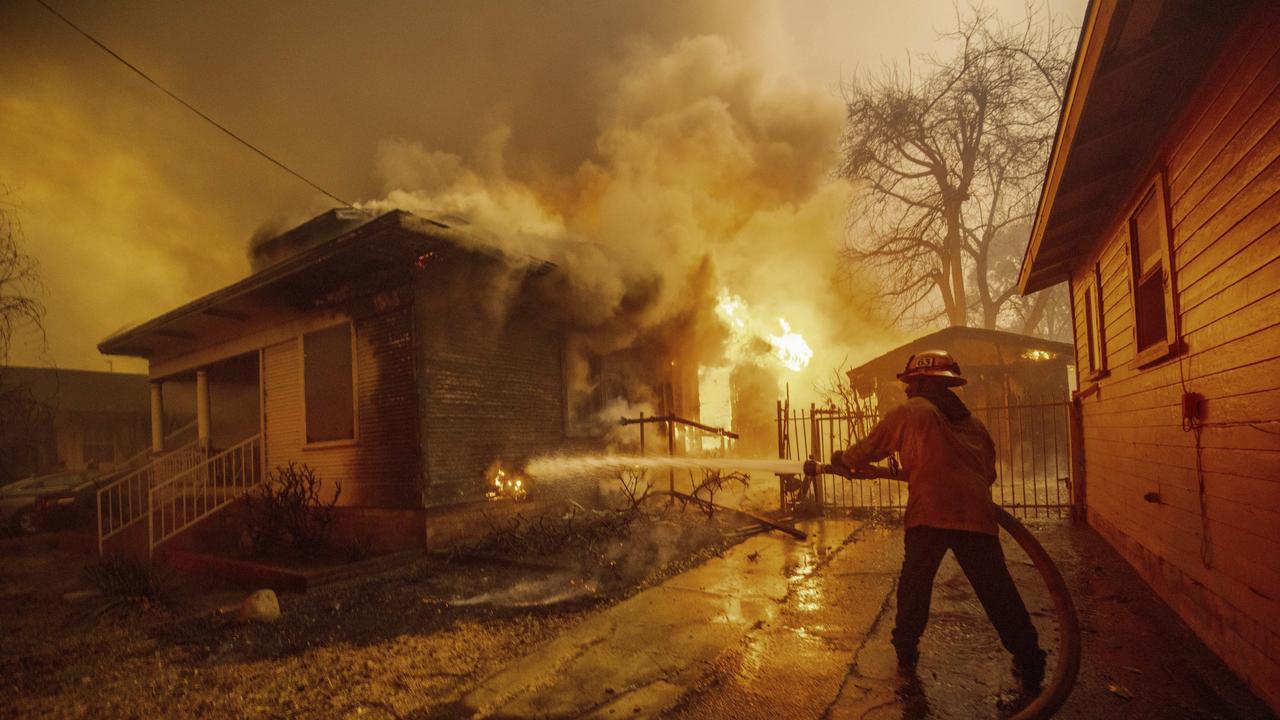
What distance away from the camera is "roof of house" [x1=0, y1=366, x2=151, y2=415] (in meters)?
26.9

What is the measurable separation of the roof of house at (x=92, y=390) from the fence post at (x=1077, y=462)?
3511 centimetres

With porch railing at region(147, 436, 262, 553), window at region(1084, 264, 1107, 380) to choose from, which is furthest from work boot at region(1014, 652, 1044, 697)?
porch railing at region(147, 436, 262, 553)

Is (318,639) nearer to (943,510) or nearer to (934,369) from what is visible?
(943,510)

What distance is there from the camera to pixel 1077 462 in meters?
8.77

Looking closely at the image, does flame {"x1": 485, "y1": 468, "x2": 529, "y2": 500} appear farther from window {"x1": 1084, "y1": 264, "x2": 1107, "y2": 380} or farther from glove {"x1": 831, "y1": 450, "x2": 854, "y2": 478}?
window {"x1": 1084, "y1": 264, "x2": 1107, "y2": 380}

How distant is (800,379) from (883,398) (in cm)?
1236

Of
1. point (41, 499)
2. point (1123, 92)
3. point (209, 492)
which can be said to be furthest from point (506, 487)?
point (41, 499)

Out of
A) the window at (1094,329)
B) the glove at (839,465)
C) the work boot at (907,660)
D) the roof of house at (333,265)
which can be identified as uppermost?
the roof of house at (333,265)

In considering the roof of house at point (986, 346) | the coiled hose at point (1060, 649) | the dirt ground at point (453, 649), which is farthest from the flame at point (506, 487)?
the roof of house at point (986, 346)

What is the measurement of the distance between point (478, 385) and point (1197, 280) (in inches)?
301

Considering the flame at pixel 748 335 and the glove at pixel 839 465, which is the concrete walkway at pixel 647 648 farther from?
the flame at pixel 748 335

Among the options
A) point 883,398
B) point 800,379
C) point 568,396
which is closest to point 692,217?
point 568,396

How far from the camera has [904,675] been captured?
361 centimetres

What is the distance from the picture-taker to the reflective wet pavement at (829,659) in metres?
3.30
